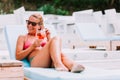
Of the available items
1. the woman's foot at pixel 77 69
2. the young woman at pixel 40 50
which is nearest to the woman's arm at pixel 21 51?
the young woman at pixel 40 50

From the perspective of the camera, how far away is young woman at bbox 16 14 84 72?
286 cm

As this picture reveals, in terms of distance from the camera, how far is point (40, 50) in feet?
9.79

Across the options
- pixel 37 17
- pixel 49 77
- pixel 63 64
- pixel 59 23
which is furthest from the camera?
pixel 59 23

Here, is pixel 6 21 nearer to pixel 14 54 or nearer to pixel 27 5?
pixel 14 54

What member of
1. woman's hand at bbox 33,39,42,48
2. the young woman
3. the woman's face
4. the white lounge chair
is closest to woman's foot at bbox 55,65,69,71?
the young woman

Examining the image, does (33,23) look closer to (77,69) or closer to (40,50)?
(40,50)

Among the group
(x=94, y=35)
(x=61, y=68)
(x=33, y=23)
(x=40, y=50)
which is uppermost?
(x=33, y=23)

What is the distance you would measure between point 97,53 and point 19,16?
2.16 m

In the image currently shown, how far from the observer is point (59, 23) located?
25.2 feet

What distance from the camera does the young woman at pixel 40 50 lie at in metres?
2.86

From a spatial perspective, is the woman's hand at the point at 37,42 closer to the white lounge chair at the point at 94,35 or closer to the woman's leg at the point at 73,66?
the woman's leg at the point at 73,66

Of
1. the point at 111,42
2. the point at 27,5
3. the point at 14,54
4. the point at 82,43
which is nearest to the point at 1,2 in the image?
the point at 27,5

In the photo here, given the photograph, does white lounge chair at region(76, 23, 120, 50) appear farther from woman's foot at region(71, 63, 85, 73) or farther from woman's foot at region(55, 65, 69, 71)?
woman's foot at region(71, 63, 85, 73)

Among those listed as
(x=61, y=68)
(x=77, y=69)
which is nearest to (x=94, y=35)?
(x=61, y=68)
